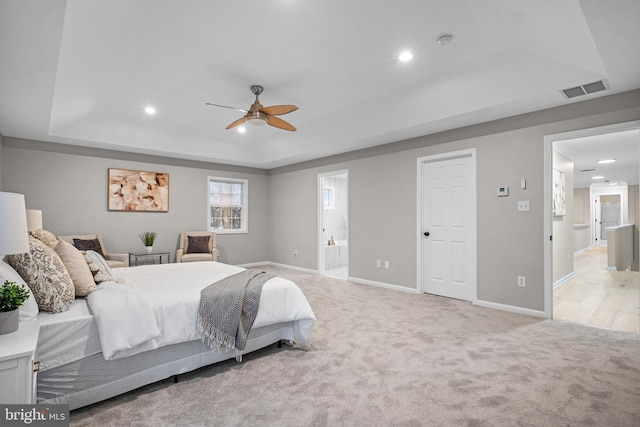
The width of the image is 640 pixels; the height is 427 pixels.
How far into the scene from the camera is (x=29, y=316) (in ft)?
5.81

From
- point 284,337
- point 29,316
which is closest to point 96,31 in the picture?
point 29,316

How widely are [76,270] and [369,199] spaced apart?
423cm

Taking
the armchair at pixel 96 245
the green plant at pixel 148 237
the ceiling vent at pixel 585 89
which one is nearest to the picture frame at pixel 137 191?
the green plant at pixel 148 237

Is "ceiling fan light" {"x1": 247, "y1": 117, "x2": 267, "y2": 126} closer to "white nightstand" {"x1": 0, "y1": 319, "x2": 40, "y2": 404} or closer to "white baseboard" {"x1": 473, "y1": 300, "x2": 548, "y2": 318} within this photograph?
"white nightstand" {"x1": 0, "y1": 319, "x2": 40, "y2": 404}

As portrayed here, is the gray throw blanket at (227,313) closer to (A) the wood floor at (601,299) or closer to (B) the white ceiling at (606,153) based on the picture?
(A) the wood floor at (601,299)

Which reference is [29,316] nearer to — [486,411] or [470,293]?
[486,411]

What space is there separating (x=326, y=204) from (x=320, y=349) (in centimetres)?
522

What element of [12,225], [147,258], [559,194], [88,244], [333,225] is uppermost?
[559,194]

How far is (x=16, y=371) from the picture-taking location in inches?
51.5

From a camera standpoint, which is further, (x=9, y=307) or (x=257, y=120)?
(x=257, y=120)

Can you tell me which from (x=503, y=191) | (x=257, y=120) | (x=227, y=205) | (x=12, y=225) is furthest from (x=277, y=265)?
(x=12, y=225)

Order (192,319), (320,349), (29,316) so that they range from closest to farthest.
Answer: (29,316), (192,319), (320,349)

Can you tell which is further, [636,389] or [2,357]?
[636,389]

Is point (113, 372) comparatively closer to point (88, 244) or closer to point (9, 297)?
point (9, 297)
